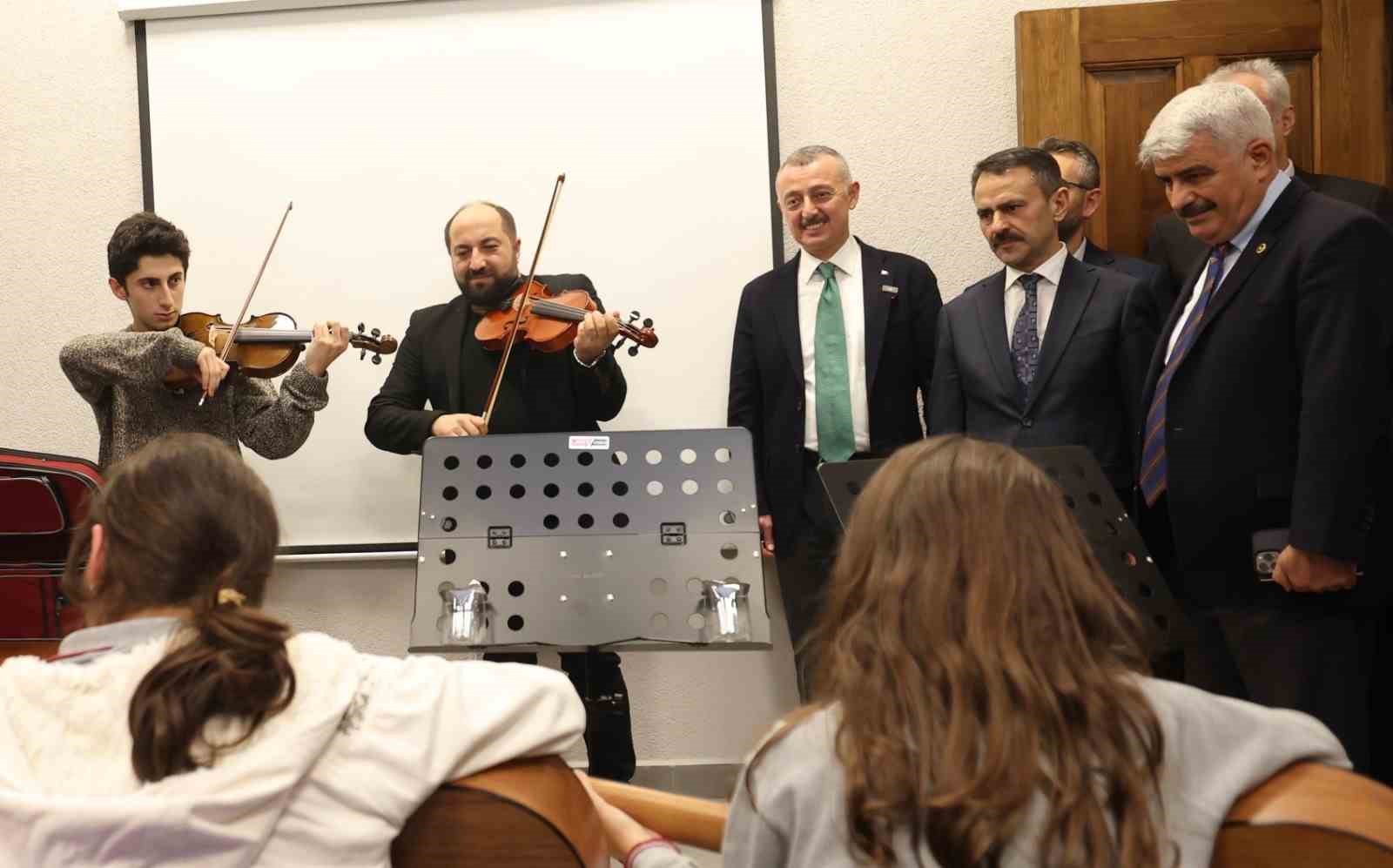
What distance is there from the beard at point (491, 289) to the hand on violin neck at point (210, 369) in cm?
62

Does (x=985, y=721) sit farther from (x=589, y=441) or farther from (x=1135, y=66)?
(x=1135, y=66)

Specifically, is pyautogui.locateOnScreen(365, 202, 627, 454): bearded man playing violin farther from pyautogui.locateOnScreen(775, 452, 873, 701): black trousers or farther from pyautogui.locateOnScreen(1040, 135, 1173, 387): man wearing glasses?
pyautogui.locateOnScreen(1040, 135, 1173, 387): man wearing glasses

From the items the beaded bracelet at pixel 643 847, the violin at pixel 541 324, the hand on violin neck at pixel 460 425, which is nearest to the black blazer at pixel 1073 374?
the violin at pixel 541 324

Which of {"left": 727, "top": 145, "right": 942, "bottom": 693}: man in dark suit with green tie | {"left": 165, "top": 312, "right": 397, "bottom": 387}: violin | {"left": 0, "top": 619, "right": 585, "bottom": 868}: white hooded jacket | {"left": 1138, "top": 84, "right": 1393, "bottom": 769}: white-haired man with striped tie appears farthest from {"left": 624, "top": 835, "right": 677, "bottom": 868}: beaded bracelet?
{"left": 165, "top": 312, "right": 397, "bottom": 387}: violin

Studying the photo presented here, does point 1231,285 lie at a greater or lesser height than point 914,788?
greater

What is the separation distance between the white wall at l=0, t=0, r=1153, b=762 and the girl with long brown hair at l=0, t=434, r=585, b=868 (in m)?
2.79

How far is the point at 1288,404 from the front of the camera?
7.93 ft

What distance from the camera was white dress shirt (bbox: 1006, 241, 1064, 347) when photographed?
2973mm

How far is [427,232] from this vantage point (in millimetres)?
3891

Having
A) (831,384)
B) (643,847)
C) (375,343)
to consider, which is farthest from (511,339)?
(643,847)

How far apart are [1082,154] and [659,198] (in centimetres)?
116

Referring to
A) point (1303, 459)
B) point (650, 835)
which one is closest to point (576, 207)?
point (1303, 459)

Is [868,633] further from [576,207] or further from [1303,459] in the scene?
[576,207]

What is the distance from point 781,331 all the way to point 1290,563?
146cm
